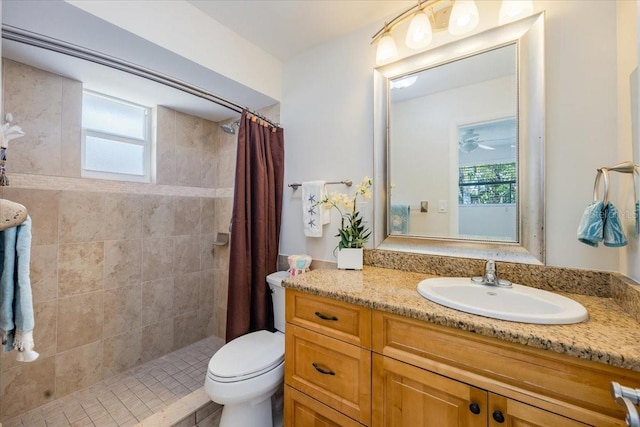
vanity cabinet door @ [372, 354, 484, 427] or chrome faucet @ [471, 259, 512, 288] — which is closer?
vanity cabinet door @ [372, 354, 484, 427]

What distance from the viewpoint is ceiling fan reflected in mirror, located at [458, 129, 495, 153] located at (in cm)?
127

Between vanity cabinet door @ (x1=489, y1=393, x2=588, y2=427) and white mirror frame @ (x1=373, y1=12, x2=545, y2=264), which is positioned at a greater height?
white mirror frame @ (x1=373, y1=12, x2=545, y2=264)

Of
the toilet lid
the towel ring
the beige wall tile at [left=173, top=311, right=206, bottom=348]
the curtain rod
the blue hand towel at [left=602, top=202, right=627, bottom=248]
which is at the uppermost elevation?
the curtain rod

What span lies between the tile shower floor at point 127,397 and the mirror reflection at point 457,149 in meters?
1.81

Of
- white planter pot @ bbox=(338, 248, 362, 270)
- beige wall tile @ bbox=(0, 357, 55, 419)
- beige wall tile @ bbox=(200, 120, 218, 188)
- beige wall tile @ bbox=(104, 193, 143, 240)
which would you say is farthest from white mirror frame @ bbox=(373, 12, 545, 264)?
beige wall tile @ bbox=(0, 357, 55, 419)

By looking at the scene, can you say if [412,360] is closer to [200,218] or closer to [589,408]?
[589,408]

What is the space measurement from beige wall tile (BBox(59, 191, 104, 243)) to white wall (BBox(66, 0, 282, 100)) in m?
1.16

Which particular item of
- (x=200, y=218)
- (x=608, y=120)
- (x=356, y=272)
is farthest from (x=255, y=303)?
(x=608, y=120)

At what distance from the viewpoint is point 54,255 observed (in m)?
1.62

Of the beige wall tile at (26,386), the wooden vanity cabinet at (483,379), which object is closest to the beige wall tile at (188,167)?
the beige wall tile at (26,386)

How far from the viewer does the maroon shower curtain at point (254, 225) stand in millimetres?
1648

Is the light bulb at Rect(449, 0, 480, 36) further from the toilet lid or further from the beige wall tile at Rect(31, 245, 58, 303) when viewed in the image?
the beige wall tile at Rect(31, 245, 58, 303)

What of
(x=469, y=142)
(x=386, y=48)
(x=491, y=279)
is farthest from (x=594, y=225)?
(x=386, y=48)

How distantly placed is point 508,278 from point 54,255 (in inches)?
101
